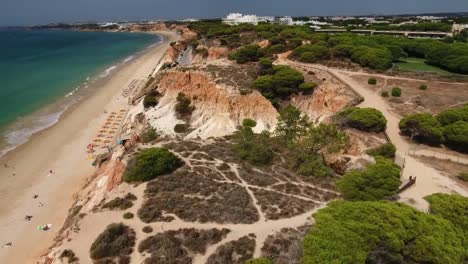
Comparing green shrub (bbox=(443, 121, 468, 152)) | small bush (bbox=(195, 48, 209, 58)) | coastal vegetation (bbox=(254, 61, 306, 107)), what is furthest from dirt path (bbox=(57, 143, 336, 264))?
small bush (bbox=(195, 48, 209, 58))

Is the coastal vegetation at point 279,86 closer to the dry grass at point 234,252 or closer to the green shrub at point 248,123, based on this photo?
the green shrub at point 248,123

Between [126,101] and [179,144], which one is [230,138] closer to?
[179,144]

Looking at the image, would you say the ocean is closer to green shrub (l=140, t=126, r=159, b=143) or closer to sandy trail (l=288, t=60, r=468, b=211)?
green shrub (l=140, t=126, r=159, b=143)

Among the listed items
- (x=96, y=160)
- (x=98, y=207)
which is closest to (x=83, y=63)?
(x=96, y=160)

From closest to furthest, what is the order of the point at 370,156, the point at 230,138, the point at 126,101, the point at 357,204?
the point at 357,204 → the point at 370,156 → the point at 230,138 → the point at 126,101

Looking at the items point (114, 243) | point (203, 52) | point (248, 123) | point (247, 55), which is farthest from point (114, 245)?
point (203, 52)

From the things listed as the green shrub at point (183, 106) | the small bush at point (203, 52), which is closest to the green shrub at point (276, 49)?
the small bush at point (203, 52)
